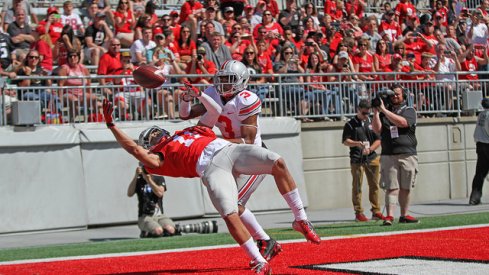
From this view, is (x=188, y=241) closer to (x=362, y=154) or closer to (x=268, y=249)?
(x=362, y=154)

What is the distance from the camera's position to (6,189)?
52.3 ft

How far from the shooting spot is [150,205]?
1474 cm

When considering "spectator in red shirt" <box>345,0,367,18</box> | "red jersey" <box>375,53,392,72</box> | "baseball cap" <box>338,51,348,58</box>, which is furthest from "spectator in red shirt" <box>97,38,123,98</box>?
"spectator in red shirt" <box>345,0,367,18</box>

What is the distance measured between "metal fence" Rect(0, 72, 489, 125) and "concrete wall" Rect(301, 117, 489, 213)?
0.33 m

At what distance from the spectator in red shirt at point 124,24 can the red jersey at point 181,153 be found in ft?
33.9

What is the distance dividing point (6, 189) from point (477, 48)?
1206 cm

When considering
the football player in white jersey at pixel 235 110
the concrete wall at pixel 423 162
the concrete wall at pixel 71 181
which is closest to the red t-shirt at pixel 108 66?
the concrete wall at pixel 71 181

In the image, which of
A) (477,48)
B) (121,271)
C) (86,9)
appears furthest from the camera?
(477,48)

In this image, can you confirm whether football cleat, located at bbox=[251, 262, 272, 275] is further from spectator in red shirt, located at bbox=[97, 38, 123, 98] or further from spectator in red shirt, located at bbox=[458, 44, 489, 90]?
spectator in red shirt, located at bbox=[458, 44, 489, 90]

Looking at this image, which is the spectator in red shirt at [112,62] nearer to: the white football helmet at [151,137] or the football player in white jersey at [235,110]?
the football player in white jersey at [235,110]

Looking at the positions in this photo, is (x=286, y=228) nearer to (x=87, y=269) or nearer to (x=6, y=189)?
(x=6, y=189)

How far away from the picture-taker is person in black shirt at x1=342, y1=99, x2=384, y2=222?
51.6 ft

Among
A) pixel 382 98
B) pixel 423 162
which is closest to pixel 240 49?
pixel 423 162

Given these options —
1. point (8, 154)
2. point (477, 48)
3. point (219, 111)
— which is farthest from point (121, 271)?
point (477, 48)
